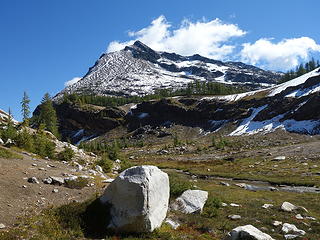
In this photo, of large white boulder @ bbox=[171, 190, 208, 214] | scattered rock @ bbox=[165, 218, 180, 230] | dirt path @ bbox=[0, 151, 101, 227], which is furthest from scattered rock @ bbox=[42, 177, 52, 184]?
large white boulder @ bbox=[171, 190, 208, 214]

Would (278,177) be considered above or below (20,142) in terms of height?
below

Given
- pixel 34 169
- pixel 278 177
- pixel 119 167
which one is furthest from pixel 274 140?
pixel 34 169

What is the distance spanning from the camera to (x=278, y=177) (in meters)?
66.9

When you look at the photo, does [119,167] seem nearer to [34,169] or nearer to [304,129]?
[34,169]

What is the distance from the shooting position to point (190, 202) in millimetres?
26125

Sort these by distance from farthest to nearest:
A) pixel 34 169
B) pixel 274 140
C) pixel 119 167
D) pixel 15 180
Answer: pixel 274 140 < pixel 119 167 < pixel 34 169 < pixel 15 180

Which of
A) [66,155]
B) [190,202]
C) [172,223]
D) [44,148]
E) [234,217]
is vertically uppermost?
[44,148]

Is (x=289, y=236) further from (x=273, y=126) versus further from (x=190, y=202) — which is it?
(x=273, y=126)

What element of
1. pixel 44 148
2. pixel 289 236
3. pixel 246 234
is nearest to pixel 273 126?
pixel 44 148

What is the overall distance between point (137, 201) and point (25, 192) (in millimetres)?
8006

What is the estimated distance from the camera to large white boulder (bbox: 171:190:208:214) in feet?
83.1

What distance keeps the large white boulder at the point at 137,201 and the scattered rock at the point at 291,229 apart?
387 inches

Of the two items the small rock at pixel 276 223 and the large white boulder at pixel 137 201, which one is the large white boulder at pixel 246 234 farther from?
the small rock at pixel 276 223

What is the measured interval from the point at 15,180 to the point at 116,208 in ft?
27.0
